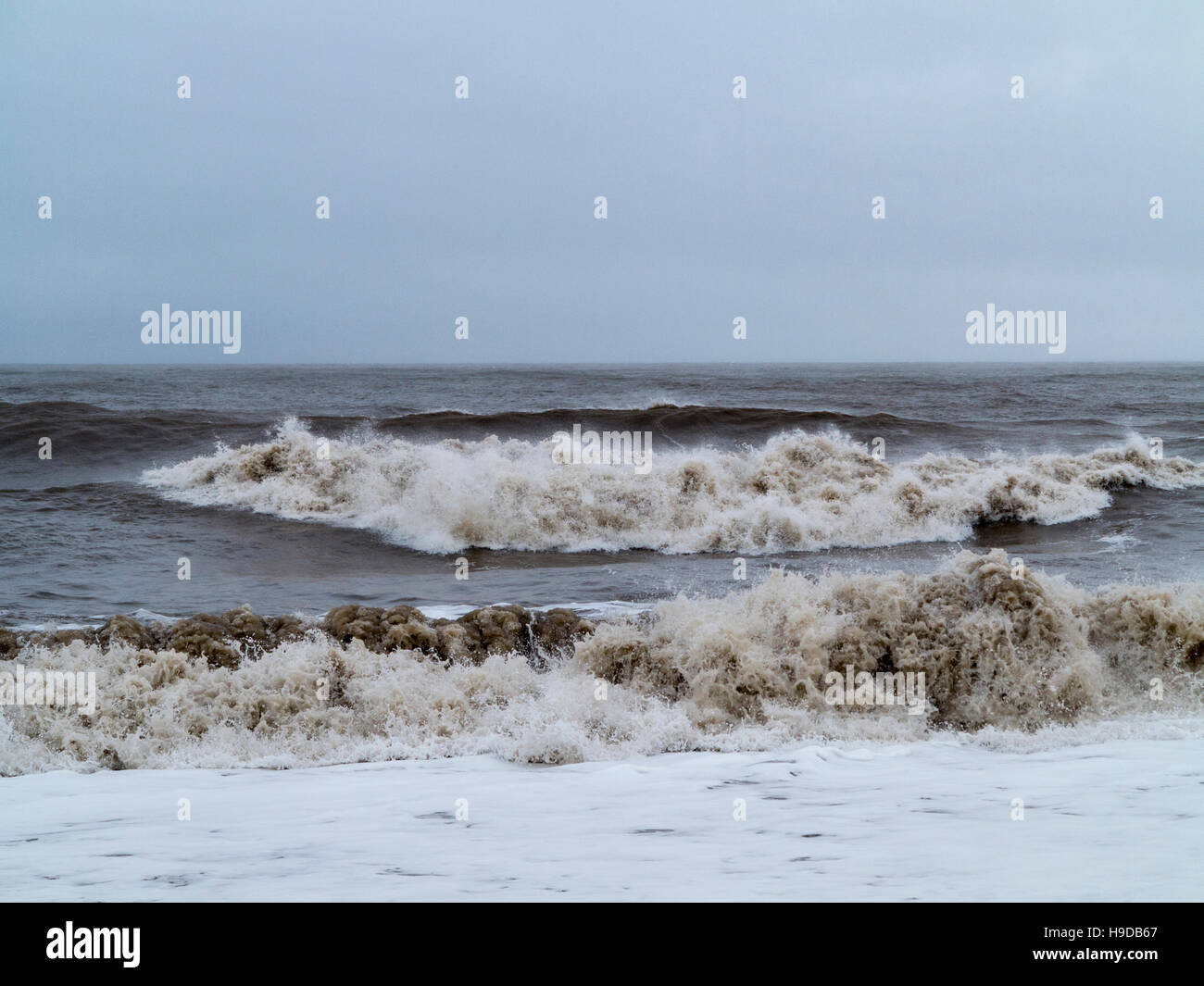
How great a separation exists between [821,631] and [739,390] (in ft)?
66.7

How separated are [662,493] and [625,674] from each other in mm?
6979

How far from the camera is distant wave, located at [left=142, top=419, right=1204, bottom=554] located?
11.7 m

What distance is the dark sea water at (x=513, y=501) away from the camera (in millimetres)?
9555

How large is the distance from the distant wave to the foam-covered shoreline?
16.9 feet

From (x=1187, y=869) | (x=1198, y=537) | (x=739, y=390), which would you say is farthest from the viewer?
(x=739, y=390)

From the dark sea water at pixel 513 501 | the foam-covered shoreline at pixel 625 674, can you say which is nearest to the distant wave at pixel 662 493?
the dark sea water at pixel 513 501

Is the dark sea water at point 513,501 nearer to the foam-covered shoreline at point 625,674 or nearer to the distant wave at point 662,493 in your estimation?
the distant wave at point 662,493

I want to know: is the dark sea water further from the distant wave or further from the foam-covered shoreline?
the foam-covered shoreline

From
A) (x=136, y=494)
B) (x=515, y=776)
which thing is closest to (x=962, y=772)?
(x=515, y=776)

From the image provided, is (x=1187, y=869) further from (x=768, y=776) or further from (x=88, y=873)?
(x=88, y=873)

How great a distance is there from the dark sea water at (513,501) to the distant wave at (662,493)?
0.15 ft

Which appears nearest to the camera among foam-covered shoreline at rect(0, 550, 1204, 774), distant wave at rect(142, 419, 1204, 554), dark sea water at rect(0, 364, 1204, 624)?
foam-covered shoreline at rect(0, 550, 1204, 774)

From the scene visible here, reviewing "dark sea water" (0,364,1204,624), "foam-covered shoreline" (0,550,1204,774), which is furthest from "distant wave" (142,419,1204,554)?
"foam-covered shoreline" (0,550,1204,774)
